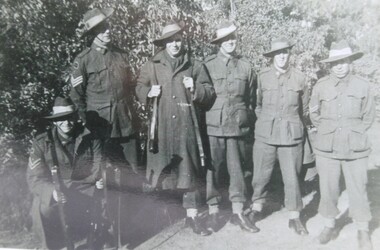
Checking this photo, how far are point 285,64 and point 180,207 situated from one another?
153cm

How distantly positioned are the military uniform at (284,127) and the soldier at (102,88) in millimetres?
1150

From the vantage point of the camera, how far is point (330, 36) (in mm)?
4090

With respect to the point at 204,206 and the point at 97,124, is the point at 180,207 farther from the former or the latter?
the point at 97,124

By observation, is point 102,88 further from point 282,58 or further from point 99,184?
point 282,58

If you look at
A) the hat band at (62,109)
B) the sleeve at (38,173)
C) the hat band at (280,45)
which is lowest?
the sleeve at (38,173)

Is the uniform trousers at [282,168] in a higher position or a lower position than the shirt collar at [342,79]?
lower

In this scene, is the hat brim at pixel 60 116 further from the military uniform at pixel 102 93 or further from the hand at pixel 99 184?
the hand at pixel 99 184

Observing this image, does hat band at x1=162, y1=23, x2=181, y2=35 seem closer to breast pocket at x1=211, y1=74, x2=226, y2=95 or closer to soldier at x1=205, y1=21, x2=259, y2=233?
soldier at x1=205, y1=21, x2=259, y2=233

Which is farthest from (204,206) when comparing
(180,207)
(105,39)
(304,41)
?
(304,41)

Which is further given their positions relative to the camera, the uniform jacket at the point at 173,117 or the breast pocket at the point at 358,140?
the uniform jacket at the point at 173,117

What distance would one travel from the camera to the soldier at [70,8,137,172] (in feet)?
10.3

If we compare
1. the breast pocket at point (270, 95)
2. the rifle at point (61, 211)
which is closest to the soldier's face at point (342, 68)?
the breast pocket at point (270, 95)

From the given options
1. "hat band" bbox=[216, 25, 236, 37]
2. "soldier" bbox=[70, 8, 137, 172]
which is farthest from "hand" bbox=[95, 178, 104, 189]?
"hat band" bbox=[216, 25, 236, 37]

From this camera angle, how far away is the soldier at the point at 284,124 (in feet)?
11.2
